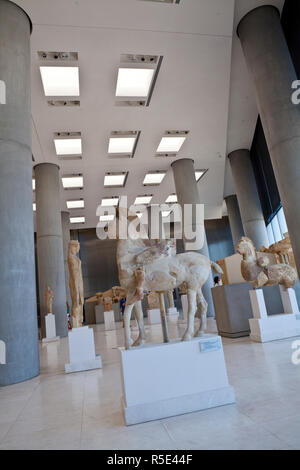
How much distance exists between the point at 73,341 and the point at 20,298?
4.74 feet

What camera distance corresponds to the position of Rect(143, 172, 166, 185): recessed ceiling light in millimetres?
18545

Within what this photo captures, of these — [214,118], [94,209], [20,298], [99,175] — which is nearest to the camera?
[20,298]

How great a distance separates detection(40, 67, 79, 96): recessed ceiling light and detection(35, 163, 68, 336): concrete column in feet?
16.1

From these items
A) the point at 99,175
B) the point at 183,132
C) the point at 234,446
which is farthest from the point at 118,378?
the point at 99,175

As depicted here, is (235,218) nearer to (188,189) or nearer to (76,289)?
(188,189)

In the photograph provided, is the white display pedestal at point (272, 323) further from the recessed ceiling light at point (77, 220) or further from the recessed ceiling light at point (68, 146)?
the recessed ceiling light at point (77, 220)

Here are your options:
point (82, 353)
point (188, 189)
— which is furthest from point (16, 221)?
point (188, 189)

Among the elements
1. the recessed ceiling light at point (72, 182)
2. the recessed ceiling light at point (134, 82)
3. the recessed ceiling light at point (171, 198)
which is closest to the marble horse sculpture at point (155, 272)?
the recessed ceiling light at point (134, 82)

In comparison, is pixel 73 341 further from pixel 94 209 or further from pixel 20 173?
pixel 94 209

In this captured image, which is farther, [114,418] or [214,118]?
[214,118]

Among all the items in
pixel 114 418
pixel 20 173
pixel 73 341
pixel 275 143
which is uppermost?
pixel 275 143

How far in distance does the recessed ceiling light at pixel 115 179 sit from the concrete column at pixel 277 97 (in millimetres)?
9789

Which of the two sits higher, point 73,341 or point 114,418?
point 73,341

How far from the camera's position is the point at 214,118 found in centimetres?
1438
